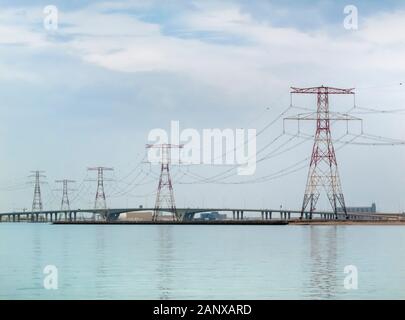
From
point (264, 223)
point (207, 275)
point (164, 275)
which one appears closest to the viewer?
point (207, 275)

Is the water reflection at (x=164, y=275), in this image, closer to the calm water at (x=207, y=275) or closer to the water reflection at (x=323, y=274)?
the calm water at (x=207, y=275)

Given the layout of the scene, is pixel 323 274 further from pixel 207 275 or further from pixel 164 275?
pixel 164 275

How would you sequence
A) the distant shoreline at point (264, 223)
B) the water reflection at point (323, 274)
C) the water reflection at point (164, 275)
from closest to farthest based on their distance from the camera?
1. the water reflection at point (323, 274)
2. the water reflection at point (164, 275)
3. the distant shoreline at point (264, 223)

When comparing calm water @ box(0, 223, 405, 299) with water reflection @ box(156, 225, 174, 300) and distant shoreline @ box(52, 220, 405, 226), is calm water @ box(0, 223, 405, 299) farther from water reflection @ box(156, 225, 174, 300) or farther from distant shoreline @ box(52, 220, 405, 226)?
distant shoreline @ box(52, 220, 405, 226)

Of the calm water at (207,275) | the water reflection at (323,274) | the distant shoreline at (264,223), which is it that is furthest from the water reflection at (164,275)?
the distant shoreline at (264,223)

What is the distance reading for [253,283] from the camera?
32969mm

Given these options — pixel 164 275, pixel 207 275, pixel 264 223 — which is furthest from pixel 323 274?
pixel 264 223
